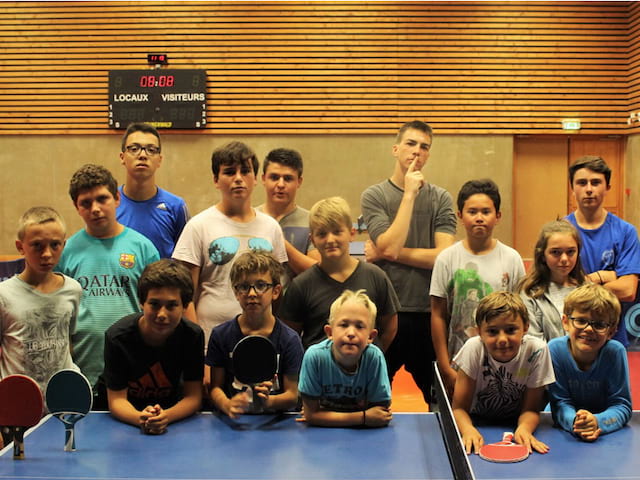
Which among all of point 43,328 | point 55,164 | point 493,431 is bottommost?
point 493,431

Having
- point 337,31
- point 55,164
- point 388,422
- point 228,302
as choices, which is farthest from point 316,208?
point 55,164

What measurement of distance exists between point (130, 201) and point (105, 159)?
8666 mm

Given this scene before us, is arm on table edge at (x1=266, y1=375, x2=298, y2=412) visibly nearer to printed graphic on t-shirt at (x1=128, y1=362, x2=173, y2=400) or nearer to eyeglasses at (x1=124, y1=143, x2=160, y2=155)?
printed graphic on t-shirt at (x1=128, y1=362, x2=173, y2=400)

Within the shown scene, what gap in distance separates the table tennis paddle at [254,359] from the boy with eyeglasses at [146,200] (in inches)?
62.6

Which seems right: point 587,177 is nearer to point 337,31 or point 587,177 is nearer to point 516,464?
point 516,464

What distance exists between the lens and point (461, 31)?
39.3ft

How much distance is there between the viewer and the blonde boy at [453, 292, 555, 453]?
274 cm

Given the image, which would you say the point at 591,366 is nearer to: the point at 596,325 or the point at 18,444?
the point at 596,325

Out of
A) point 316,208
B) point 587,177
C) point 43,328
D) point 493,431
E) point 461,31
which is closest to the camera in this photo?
point 493,431

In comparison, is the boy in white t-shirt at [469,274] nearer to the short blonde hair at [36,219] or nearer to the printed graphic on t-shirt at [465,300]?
the printed graphic on t-shirt at [465,300]

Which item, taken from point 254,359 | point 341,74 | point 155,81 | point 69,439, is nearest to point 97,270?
point 69,439

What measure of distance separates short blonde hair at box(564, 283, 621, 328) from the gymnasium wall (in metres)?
9.32

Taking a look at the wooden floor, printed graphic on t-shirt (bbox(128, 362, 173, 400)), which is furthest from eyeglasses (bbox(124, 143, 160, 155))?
the wooden floor

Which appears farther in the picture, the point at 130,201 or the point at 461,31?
the point at 461,31
